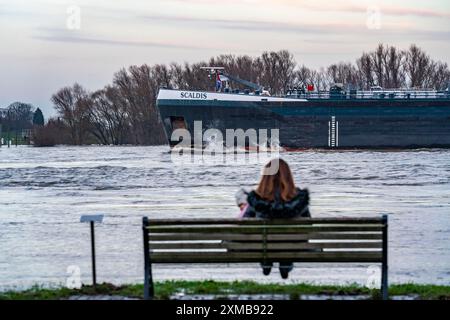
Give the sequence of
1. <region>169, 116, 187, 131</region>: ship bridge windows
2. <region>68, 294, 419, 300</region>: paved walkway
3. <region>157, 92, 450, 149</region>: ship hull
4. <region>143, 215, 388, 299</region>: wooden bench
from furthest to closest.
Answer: <region>157, 92, 450, 149</region>: ship hull, <region>169, 116, 187, 131</region>: ship bridge windows, <region>143, 215, 388, 299</region>: wooden bench, <region>68, 294, 419, 300</region>: paved walkway

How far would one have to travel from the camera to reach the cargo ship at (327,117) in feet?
307

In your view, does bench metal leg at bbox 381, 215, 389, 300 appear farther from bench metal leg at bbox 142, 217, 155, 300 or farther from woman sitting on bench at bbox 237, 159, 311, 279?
bench metal leg at bbox 142, 217, 155, 300

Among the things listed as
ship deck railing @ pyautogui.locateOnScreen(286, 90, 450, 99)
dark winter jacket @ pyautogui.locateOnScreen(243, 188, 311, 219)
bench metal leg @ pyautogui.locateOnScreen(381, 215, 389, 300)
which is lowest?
bench metal leg @ pyautogui.locateOnScreen(381, 215, 389, 300)

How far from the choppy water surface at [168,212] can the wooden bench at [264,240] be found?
200 centimetres

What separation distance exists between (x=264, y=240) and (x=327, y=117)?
288 feet

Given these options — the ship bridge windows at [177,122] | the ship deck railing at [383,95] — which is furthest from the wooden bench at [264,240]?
the ship deck railing at [383,95]

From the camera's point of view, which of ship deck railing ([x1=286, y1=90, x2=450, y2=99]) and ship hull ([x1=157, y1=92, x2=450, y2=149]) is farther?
ship deck railing ([x1=286, y1=90, x2=450, y2=99])

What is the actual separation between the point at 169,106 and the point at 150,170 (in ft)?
145

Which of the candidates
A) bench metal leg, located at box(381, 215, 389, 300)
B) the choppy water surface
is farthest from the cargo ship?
bench metal leg, located at box(381, 215, 389, 300)

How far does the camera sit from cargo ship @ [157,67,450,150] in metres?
93.7

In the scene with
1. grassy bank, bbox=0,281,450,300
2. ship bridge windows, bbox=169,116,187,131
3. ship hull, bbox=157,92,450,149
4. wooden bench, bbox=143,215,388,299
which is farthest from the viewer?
ship hull, bbox=157,92,450,149

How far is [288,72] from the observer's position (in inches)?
5472

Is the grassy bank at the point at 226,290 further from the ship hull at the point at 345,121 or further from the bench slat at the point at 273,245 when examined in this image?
the ship hull at the point at 345,121
